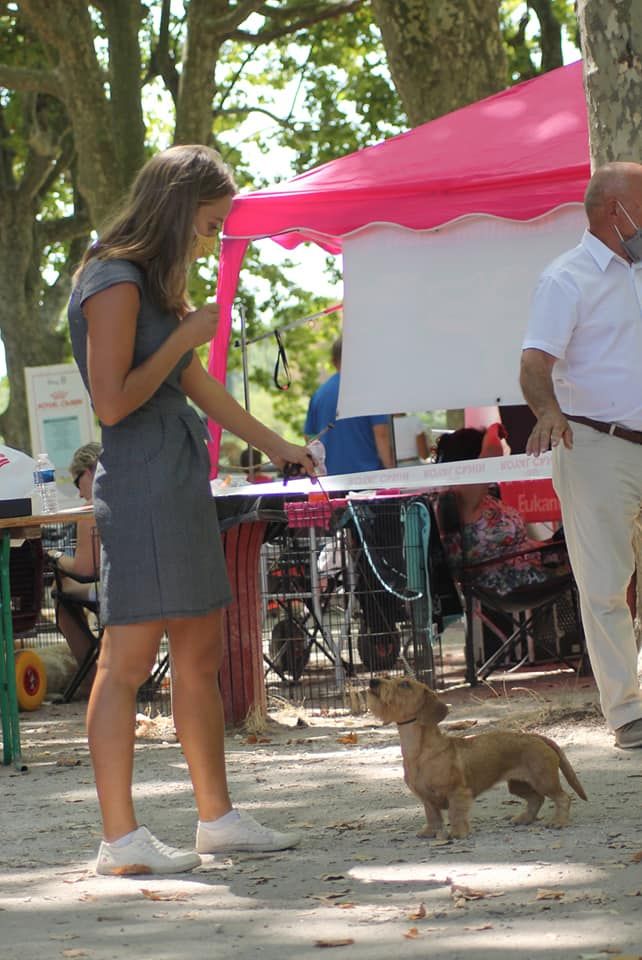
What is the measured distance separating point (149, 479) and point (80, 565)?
5.02m

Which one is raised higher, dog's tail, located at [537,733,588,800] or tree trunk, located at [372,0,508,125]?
tree trunk, located at [372,0,508,125]

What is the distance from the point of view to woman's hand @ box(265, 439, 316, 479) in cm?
439

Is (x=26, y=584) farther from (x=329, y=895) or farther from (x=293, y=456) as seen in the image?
(x=329, y=895)

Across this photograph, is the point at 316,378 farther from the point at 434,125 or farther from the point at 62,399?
the point at 434,125

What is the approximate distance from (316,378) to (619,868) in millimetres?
33152

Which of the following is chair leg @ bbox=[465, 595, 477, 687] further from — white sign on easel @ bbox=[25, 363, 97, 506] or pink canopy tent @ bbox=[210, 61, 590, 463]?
white sign on easel @ bbox=[25, 363, 97, 506]

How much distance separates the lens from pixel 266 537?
25.6ft

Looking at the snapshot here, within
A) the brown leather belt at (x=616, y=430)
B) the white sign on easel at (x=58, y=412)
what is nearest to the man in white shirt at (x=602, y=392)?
the brown leather belt at (x=616, y=430)

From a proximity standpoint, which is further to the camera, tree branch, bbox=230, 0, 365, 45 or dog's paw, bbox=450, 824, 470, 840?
tree branch, bbox=230, 0, 365, 45

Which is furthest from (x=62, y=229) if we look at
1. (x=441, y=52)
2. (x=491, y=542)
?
(x=491, y=542)

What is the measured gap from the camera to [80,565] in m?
9.08

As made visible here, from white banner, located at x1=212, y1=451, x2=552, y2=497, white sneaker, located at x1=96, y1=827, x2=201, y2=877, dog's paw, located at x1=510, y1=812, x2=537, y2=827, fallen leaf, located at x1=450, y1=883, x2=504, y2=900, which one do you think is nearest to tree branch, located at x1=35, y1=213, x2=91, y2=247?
white banner, located at x1=212, y1=451, x2=552, y2=497

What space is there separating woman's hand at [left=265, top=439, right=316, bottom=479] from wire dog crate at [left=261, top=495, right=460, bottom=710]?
3.43 metres

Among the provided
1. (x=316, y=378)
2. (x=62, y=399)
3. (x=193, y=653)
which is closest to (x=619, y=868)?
(x=193, y=653)
